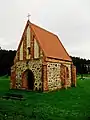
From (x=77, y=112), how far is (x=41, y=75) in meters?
12.5

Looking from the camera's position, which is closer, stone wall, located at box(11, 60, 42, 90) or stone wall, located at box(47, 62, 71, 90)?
stone wall, located at box(11, 60, 42, 90)

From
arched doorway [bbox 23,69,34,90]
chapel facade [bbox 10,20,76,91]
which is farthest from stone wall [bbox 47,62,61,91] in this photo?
arched doorway [bbox 23,69,34,90]

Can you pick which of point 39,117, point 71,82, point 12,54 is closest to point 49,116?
point 39,117

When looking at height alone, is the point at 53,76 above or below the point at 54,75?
below

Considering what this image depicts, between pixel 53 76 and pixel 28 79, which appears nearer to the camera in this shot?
pixel 53 76

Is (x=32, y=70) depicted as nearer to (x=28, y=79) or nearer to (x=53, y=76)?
(x=28, y=79)

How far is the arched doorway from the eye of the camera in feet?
98.5

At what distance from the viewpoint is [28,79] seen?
3091 centimetres

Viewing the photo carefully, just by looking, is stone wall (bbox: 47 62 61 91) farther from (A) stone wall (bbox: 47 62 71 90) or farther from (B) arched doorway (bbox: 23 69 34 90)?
(B) arched doorway (bbox: 23 69 34 90)

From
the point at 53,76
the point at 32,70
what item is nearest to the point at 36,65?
the point at 32,70

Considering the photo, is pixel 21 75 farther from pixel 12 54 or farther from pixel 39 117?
pixel 12 54

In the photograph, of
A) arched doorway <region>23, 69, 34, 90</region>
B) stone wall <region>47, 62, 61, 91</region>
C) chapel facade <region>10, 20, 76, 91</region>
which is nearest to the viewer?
chapel facade <region>10, 20, 76, 91</region>

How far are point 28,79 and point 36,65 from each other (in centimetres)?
333

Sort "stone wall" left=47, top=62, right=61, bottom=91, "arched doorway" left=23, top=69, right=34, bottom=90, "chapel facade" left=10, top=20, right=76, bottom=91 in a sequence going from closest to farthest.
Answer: "chapel facade" left=10, top=20, right=76, bottom=91 → "stone wall" left=47, top=62, right=61, bottom=91 → "arched doorway" left=23, top=69, right=34, bottom=90
